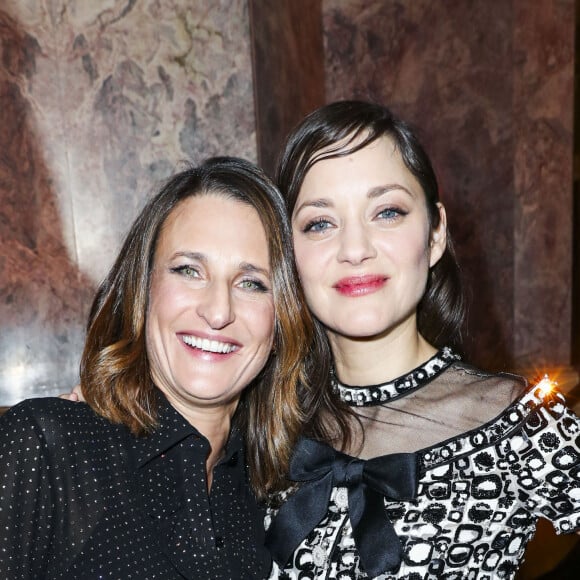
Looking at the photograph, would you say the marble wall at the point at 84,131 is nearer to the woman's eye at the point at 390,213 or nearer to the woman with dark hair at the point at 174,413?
the woman with dark hair at the point at 174,413

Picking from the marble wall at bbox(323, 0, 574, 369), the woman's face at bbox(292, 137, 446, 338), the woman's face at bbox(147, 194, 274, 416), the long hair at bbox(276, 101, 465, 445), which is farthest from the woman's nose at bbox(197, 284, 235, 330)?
the marble wall at bbox(323, 0, 574, 369)

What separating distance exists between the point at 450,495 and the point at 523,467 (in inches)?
8.4

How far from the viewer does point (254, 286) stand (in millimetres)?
2189

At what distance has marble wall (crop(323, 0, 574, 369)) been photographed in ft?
15.6

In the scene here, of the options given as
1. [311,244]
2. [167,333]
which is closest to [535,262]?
[311,244]

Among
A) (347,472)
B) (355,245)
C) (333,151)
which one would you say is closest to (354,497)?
(347,472)

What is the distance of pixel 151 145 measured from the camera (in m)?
3.30

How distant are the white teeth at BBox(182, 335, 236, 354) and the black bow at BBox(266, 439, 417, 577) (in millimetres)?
398

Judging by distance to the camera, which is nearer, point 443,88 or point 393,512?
point 393,512

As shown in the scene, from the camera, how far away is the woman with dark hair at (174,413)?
183cm

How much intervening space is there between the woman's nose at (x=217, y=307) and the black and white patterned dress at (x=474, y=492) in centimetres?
62

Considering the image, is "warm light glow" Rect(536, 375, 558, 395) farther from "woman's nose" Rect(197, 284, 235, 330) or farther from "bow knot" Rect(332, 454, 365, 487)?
"woman's nose" Rect(197, 284, 235, 330)

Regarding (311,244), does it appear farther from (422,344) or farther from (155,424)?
(155,424)

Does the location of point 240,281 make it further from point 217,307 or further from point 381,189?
point 381,189
